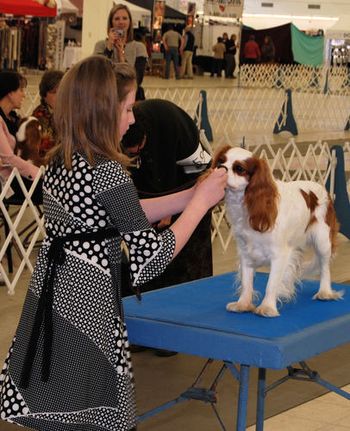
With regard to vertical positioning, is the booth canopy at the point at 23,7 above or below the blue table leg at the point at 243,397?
above

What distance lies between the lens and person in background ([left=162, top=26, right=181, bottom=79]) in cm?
2655

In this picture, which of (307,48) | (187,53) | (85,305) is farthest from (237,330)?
(307,48)

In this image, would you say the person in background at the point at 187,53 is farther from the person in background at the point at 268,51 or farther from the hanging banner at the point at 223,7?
the person in background at the point at 268,51

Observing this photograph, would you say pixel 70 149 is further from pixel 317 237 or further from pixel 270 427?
pixel 270 427

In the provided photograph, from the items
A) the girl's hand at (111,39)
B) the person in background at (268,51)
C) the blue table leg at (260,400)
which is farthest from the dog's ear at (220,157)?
the person in background at (268,51)

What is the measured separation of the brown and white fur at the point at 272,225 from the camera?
9.73 feet

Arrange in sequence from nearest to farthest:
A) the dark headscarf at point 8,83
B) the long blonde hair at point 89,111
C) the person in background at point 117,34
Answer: the long blonde hair at point 89,111, the person in background at point 117,34, the dark headscarf at point 8,83

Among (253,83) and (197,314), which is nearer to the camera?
(197,314)

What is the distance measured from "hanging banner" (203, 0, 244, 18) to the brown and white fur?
24427mm

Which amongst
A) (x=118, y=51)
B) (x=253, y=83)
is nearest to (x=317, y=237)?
(x=118, y=51)

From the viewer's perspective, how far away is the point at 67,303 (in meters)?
2.74

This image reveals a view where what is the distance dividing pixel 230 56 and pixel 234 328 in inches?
1049

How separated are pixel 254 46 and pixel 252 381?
26837 millimetres

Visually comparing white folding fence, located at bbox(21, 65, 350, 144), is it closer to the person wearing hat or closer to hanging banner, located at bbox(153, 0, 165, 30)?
hanging banner, located at bbox(153, 0, 165, 30)
